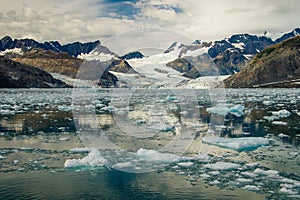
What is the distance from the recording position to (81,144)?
14.7 meters

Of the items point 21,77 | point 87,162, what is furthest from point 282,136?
point 21,77

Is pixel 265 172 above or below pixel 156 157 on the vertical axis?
below

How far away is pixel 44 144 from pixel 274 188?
1001 cm

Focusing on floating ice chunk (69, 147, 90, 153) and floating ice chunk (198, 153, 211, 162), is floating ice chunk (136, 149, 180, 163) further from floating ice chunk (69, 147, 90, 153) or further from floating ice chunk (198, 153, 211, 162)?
floating ice chunk (69, 147, 90, 153)

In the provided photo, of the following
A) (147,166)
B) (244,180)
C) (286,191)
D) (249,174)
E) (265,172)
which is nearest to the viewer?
(286,191)

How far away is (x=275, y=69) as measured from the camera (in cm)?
15888

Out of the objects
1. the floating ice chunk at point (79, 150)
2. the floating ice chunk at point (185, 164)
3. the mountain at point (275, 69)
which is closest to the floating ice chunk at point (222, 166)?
the floating ice chunk at point (185, 164)

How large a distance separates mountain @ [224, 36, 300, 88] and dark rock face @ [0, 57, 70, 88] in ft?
315

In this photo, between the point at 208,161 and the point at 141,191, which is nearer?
the point at 141,191

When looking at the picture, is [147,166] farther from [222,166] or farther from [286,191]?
[286,191]

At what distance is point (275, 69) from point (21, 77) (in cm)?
12010

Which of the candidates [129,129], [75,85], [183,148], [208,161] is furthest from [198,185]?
[75,85]

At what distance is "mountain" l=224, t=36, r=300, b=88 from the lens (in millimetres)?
152875

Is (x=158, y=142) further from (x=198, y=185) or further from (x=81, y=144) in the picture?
(x=198, y=185)
